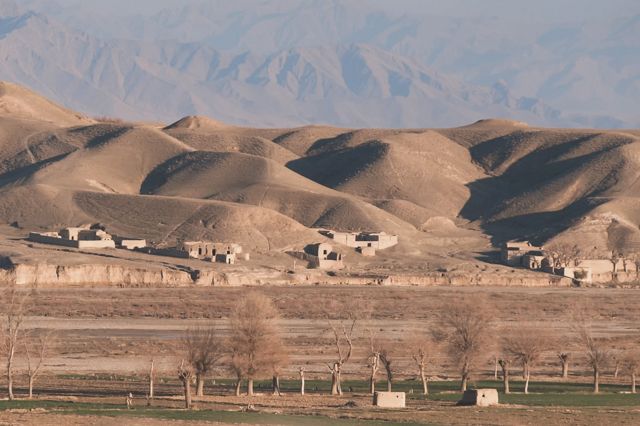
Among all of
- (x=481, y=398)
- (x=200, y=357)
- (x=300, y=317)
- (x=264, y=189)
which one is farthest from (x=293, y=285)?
(x=481, y=398)

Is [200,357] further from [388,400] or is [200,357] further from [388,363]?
[388,400]

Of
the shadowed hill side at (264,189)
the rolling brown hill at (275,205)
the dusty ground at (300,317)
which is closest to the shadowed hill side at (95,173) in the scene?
the rolling brown hill at (275,205)

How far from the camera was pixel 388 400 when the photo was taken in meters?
52.2

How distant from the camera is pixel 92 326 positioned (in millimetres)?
84562

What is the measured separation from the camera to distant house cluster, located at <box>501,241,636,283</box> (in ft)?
458

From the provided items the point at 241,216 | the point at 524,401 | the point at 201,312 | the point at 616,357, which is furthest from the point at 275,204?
the point at 524,401

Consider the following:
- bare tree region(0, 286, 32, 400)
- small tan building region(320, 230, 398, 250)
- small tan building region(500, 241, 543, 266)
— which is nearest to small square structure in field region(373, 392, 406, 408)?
bare tree region(0, 286, 32, 400)

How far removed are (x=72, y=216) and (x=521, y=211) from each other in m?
58.6

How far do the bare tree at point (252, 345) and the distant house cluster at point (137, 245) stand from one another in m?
70.6

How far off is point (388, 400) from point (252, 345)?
7.22 meters

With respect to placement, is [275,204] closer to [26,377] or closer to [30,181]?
[30,181]

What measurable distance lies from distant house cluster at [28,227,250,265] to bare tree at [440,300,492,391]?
66.6 m

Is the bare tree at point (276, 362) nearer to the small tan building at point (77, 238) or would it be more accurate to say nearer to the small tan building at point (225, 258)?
the small tan building at point (225, 258)

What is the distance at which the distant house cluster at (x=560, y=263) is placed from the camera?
140 metres
